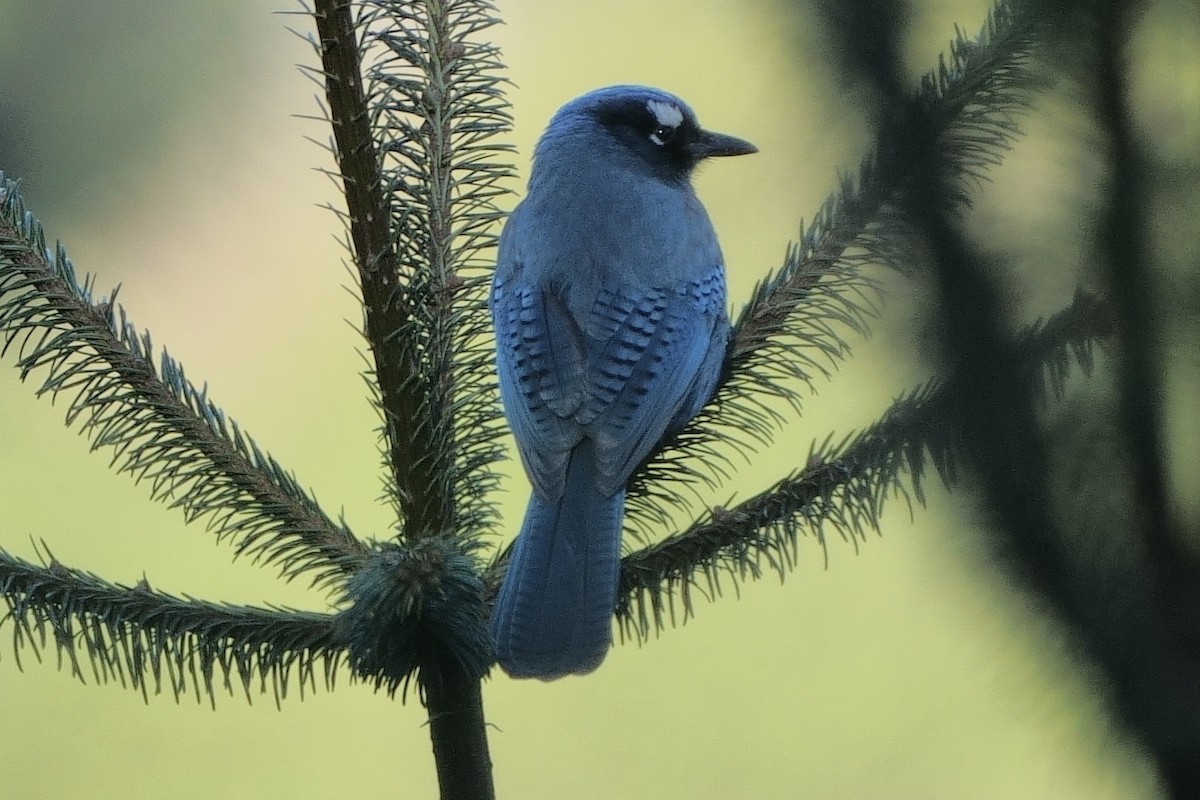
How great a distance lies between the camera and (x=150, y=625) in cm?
94

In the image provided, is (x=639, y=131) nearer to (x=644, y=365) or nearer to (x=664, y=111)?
(x=664, y=111)

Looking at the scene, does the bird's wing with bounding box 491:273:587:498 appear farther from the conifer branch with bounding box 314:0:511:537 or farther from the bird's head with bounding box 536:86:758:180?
the bird's head with bounding box 536:86:758:180

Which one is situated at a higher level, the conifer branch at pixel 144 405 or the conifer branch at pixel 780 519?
the conifer branch at pixel 144 405

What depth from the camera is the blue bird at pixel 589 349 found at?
105 cm

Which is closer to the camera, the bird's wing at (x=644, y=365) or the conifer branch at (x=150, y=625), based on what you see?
the conifer branch at (x=150, y=625)

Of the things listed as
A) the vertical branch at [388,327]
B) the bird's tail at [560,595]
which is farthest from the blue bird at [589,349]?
the vertical branch at [388,327]

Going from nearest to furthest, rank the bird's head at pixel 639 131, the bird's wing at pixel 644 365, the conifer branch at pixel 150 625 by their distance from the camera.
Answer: the conifer branch at pixel 150 625, the bird's wing at pixel 644 365, the bird's head at pixel 639 131

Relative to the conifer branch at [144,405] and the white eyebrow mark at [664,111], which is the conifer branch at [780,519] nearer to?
the conifer branch at [144,405]

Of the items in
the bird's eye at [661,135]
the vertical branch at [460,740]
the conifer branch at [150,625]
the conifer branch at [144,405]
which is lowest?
the vertical branch at [460,740]

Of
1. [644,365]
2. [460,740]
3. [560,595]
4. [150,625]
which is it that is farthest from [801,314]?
[150,625]

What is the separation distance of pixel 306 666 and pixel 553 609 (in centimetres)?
20

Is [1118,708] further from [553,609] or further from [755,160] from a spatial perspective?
[755,160]

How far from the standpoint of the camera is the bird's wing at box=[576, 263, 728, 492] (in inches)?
48.9

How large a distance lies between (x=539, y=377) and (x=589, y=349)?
88 millimetres
